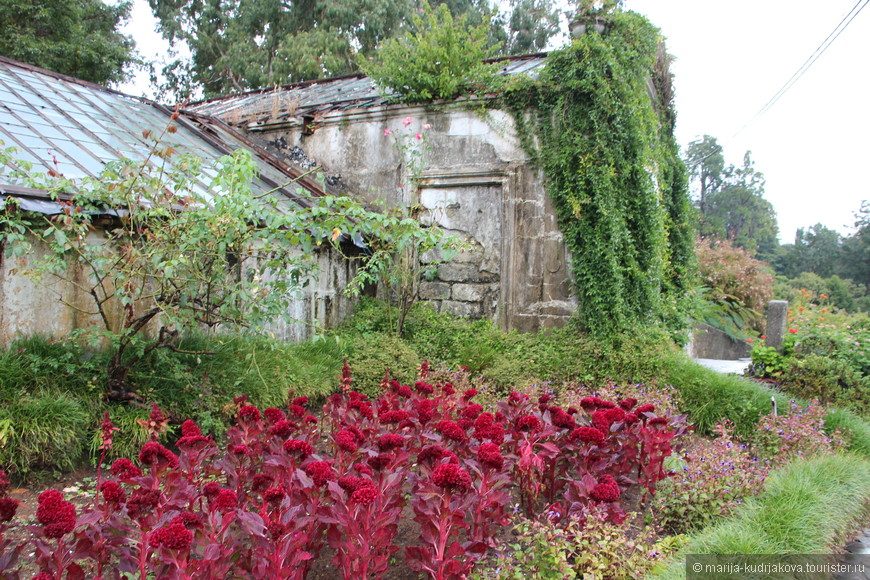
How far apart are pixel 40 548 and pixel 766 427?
5.07 metres

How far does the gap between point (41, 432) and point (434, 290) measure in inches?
198

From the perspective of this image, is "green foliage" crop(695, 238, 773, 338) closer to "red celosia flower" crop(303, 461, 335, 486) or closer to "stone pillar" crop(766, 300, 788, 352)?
"stone pillar" crop(766, 300, 788, 352)

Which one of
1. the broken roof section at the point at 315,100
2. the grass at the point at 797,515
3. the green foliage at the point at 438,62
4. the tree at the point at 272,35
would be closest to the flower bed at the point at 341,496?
the grass at the point at 797,515

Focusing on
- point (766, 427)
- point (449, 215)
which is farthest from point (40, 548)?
point (449, 215)

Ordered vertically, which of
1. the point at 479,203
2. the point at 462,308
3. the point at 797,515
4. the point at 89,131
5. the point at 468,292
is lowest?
the point at 797,515

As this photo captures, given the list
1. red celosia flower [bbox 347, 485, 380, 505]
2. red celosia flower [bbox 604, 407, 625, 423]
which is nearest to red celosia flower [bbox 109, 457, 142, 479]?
red celosia flower [bbox 347, 485, 380, 505]

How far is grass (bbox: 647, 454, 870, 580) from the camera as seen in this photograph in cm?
285

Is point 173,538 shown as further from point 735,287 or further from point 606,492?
point 735,287

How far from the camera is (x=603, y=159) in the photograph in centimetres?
681

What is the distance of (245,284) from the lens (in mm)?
4383

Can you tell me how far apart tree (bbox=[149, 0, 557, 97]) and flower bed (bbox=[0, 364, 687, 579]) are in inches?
669

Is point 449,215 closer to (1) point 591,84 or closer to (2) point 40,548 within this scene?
(1) point 591,84

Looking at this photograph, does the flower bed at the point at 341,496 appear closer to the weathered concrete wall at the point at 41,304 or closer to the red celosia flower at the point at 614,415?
the red celosia flower at the point at 614,415

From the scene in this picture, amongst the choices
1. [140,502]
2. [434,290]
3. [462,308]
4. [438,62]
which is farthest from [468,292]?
[140,502]
